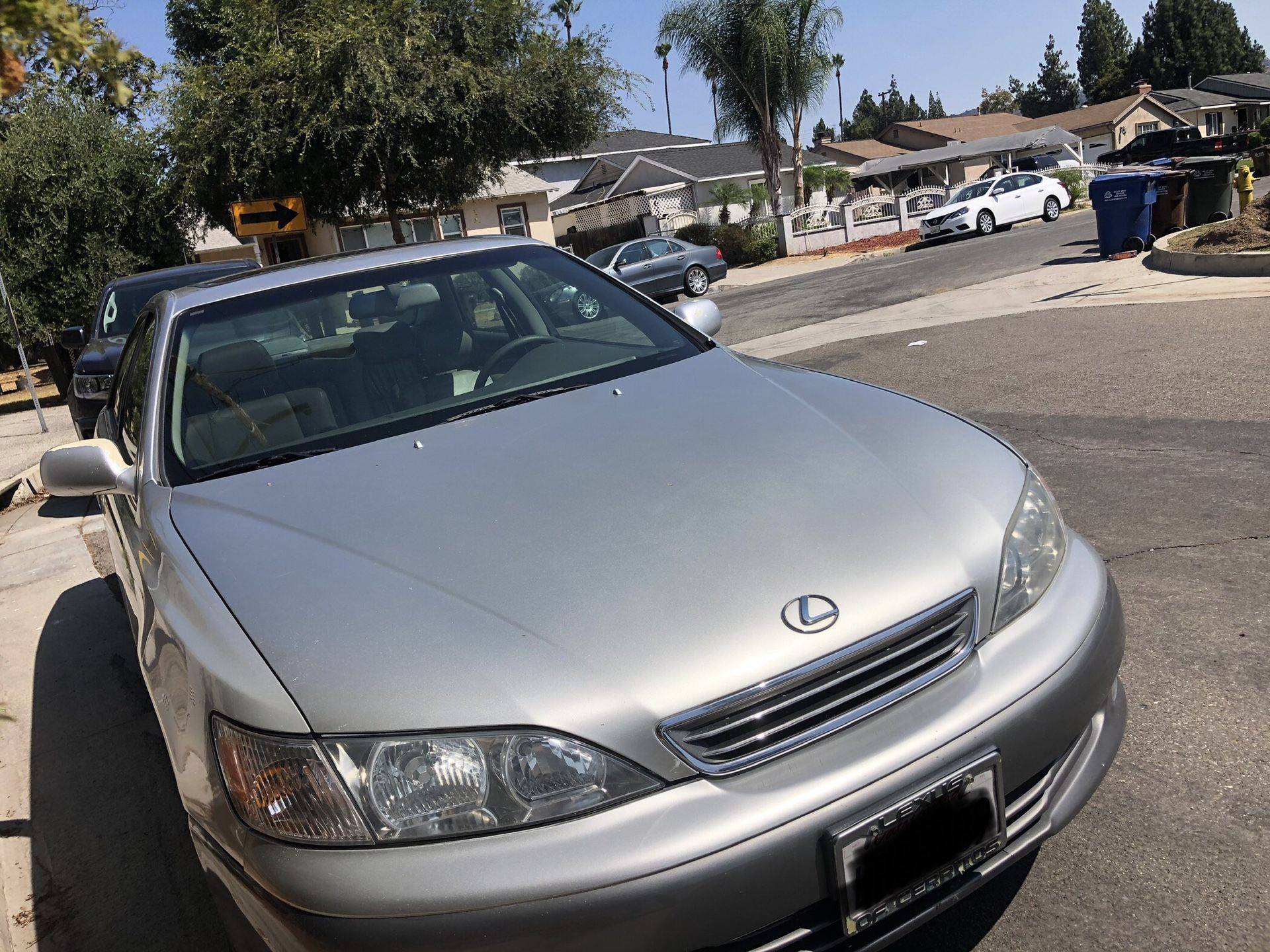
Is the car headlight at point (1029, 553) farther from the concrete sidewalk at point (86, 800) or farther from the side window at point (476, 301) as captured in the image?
the concrete sidewalk at point (86, 800)

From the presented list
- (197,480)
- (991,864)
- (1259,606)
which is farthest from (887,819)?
(1259,606)

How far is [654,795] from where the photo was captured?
1803 mm

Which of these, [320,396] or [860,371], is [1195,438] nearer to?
[860,371]

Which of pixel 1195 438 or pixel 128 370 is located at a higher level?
pixel 128 370

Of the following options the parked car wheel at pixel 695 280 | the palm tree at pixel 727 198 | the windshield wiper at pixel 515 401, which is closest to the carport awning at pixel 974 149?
the palm tree at pixel 727 198

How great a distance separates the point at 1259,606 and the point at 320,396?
3279 mm

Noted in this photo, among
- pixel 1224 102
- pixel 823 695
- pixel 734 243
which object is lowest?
pixel 734 243

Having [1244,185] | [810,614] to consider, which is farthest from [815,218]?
[810,614]

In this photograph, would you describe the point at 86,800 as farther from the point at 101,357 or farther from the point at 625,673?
the point at 101,357

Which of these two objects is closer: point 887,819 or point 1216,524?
point 887,819

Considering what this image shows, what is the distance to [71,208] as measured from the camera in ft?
60.5

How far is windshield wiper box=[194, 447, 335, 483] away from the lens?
2.84 meters

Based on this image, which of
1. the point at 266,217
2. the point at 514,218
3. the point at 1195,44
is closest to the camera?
the point at 266,217

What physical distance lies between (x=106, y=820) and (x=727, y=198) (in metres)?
37.4
